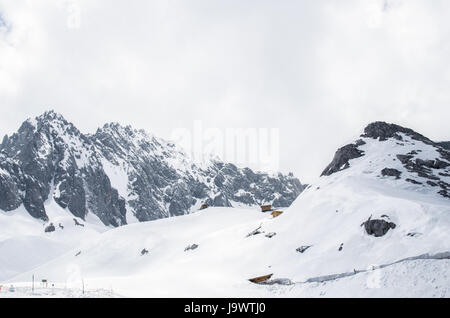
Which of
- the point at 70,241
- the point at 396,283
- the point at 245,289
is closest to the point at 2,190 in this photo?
the point at 70,241

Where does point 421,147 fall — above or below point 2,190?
below

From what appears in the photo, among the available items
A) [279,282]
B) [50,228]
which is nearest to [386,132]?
[279,282]

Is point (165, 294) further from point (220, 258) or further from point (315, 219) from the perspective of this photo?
point (315, 219)

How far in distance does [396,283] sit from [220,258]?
87.8 feet

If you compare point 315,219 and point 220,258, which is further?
point 220,258

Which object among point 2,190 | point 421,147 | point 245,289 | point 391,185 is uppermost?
point 2,190

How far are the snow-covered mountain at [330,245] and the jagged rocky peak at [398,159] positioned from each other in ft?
0.61

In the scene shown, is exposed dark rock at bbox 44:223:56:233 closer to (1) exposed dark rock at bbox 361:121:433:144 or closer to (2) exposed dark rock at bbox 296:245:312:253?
(1) exposed dark rock at bbox 361:121:433:144

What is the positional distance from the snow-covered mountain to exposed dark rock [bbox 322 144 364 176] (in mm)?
170

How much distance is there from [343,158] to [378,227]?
3161 cm

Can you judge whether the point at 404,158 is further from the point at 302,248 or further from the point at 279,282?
the point at 279,282

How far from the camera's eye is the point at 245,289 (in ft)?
135
